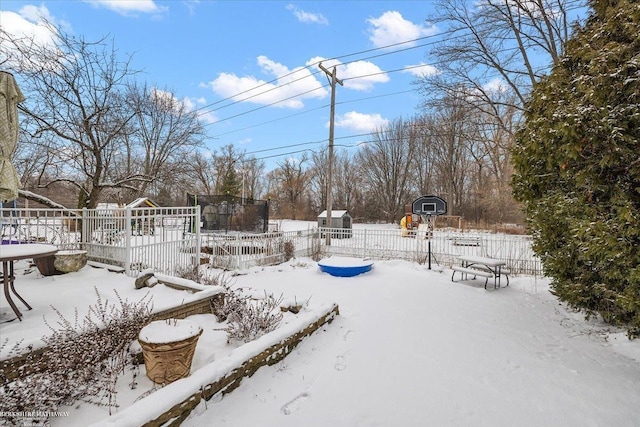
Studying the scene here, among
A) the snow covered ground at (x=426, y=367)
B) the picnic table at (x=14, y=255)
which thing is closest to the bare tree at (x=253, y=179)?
the snow covered ground at (x=426, y=367)

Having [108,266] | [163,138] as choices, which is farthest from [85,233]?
[163,138]

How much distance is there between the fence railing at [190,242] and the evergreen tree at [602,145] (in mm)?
3335

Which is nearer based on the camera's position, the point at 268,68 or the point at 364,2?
the point at 364,2

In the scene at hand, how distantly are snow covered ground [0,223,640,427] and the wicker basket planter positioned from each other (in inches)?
7.0

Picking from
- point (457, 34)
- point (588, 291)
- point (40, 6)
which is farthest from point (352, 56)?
point (588, 291)

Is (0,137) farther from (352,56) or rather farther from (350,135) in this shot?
(350,135)

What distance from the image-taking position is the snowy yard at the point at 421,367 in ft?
7.22

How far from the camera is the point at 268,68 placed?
610 inches

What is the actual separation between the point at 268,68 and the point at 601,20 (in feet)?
47.0

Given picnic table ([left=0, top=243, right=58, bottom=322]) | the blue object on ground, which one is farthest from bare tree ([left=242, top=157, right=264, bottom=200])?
picnic table ([left=0, top=243, right=58, bottom=322])

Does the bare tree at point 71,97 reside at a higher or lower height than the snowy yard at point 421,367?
higher

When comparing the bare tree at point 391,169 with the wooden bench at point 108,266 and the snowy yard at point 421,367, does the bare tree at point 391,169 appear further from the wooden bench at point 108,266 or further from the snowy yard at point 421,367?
the wooden bench at point 108,266

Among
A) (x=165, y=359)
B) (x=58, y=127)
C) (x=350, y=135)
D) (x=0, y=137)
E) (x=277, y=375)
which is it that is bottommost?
(x=277, y=375)

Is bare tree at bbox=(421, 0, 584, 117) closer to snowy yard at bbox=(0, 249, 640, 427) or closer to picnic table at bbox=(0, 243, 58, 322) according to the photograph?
snowy yard at bbox=(0, 249, 640, 427)
